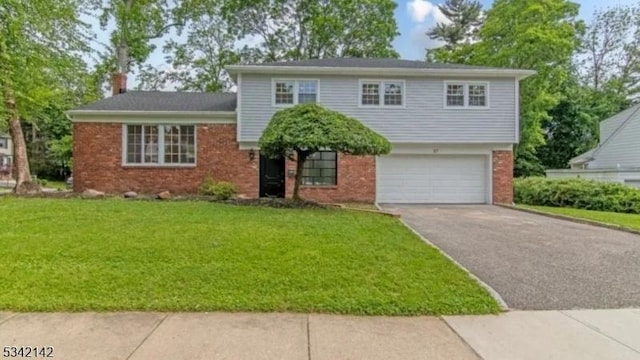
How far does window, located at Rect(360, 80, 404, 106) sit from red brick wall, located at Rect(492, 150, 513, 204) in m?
4.18

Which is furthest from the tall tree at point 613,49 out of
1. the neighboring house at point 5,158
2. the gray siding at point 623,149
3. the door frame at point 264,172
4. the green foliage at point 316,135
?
the neighboring house at point 5,158

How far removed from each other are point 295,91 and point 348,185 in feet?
12.7

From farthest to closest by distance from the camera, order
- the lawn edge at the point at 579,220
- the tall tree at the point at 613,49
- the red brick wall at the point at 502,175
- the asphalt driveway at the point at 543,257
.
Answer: the tall tree at the point at 613,49, the red brick wall at the point at 502,175, the lawn edge at the point at 579,220, the asphalt driveway at the point at 543,257

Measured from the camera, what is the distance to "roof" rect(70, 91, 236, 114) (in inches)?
601

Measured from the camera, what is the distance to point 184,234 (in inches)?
289

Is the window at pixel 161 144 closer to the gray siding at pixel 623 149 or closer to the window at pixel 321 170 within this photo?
the window at pixel 321 170

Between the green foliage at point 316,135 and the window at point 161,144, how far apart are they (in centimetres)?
524

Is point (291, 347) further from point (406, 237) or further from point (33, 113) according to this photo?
point (33, 113)

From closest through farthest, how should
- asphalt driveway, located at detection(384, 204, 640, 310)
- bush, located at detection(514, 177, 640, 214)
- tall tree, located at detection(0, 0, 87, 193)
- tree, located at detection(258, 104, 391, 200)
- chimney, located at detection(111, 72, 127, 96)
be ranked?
asphalt driveway, located at detection(384, 204, 640, 310) → tree, located at detection(258, 104, 391, 200) → tall tree, located at detection(0, 0, 87, 193) → bush, located at detection(514, 177, 640, 214) → chimney, located at detection(111, 72, 127, 96)

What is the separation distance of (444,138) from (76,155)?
13.0 metres

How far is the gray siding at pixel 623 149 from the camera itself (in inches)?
797

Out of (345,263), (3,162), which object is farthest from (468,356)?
(3,162)

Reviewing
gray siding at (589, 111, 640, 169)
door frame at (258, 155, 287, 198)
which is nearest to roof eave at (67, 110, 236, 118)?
door frame at (258, 155, 287, 198)

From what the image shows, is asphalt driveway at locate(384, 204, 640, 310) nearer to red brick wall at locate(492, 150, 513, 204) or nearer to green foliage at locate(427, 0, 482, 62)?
red brick wall at locate(492, 150, 513, 204)
